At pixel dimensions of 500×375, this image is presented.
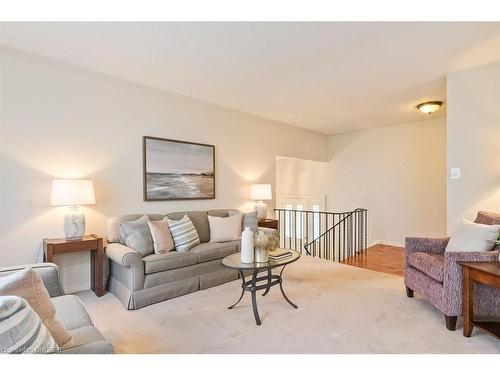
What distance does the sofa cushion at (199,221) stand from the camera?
11.8ft

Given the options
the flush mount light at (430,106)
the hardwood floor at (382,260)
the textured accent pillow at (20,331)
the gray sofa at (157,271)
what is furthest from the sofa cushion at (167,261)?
the flush mount light at (430,106)

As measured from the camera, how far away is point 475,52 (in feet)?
8.59

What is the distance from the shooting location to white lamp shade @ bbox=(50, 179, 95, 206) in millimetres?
2625

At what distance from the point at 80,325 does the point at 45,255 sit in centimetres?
167

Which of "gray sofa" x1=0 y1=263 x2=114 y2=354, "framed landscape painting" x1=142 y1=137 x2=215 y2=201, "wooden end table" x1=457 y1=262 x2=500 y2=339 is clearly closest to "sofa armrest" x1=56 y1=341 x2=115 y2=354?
"gray sofa" x1=0 y1=263 x2=114 y2=354

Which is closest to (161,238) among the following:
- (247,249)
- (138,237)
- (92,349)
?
(138,237)

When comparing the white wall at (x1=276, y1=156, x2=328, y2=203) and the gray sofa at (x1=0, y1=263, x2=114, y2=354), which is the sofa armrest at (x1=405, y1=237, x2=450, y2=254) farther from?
the white wall at (x1=276, y1=156, x2=328, y2=203)

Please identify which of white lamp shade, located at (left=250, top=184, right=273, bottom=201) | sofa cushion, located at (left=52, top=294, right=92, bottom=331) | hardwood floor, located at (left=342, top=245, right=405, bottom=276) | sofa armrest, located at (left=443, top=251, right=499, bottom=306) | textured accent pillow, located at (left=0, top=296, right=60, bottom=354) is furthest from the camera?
white lamp shade, located at (left=250, top=184, right=273, bottom=201)

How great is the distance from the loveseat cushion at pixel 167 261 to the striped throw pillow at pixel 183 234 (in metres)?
0.12

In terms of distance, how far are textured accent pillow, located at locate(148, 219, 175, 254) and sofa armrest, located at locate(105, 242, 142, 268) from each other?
26cm

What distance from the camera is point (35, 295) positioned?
115 cm

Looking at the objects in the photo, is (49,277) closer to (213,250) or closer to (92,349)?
(92,349)

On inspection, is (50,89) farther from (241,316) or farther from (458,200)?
(458,200)
